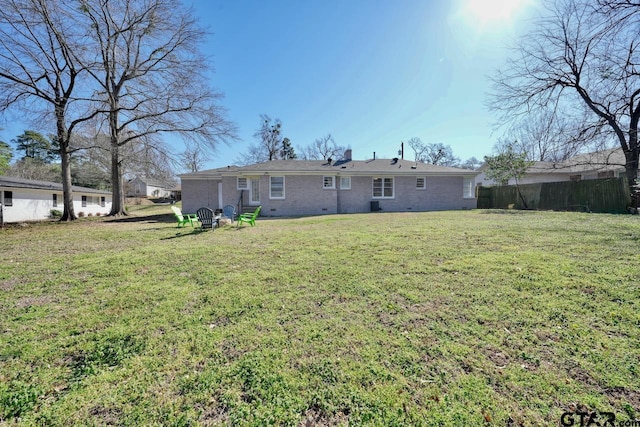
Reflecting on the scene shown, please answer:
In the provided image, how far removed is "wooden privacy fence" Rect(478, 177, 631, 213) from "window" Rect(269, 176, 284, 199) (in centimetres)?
1671

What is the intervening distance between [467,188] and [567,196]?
18.4ft

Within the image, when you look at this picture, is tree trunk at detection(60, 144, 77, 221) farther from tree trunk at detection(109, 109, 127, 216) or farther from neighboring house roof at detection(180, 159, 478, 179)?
neighboring house roof at detection(180, 159, 478, 179)

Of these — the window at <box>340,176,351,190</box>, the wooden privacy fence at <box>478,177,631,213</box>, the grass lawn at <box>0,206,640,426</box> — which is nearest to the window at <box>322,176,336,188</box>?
the window at <box>340,176,351,190</box>

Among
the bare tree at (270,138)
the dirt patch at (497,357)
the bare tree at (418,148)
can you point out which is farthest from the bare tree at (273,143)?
the dirt patch at (497,357)

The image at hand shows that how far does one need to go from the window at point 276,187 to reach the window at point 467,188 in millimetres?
13519

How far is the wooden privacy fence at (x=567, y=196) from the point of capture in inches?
546

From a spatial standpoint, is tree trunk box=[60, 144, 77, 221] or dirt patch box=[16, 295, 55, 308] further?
tree trunk box=[60, 144, 77, 221]

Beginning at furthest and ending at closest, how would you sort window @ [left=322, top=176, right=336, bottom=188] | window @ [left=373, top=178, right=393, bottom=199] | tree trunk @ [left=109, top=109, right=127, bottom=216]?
window @ [left=373, top=178, right=393, bottom=199], tree trunk @ [left=109, top=109, right=127, bottom=216], window @ [left=322, top=176, right=336, bottom=188]

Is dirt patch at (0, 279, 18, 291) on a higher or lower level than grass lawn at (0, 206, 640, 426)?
higher

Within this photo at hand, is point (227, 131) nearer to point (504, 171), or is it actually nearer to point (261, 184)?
point (261, 184)

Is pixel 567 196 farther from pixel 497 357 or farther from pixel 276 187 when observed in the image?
pixel 497 357

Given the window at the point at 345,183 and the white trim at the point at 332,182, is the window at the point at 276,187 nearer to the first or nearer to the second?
the white trim at the point at 332,182

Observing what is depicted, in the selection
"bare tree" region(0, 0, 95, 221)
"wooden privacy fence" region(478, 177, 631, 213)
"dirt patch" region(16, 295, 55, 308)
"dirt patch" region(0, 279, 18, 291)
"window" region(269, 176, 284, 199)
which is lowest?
"dirt patch" region(16, 295, 55, 308)

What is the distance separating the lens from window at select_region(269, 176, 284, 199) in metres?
16.9
